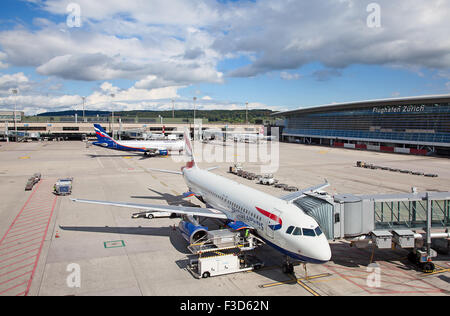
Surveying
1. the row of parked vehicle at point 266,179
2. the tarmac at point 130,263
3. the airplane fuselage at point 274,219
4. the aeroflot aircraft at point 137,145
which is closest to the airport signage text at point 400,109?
the row of parked vehicle at point 266,179

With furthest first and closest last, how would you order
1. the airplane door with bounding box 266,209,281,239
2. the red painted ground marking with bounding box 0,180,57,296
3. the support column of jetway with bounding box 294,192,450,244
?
1. the support column of jetway with bounding box 294,192,450,244
2. the airplane door with bounding box 266,209,281,239
3. the red painted ground marking with bounding box 0,180,57,296

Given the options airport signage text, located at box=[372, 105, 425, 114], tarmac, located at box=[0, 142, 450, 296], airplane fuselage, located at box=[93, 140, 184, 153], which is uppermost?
airport signage text, located at box=[372, 105, 425, 114]

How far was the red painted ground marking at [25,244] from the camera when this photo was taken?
1938 cm

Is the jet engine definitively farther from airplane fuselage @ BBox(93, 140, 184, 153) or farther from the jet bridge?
airplane fuselage @ BBox(93, 140, 184, 153)

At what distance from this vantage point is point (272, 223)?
20.9m

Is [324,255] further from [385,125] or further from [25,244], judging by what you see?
[385,125]

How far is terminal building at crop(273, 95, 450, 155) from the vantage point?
10056cm

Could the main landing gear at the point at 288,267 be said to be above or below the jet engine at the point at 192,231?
below

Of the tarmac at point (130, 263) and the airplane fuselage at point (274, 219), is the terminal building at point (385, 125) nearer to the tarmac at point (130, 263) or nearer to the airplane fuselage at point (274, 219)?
the tarmac at point (130, 263)

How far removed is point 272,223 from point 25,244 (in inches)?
812

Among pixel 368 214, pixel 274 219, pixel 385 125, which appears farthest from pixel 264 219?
pixel 385 125

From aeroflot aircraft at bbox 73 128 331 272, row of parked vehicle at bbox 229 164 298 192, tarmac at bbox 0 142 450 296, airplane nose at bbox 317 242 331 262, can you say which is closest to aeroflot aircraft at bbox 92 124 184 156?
row of parked vehicle at bbox 229 164 298 192
